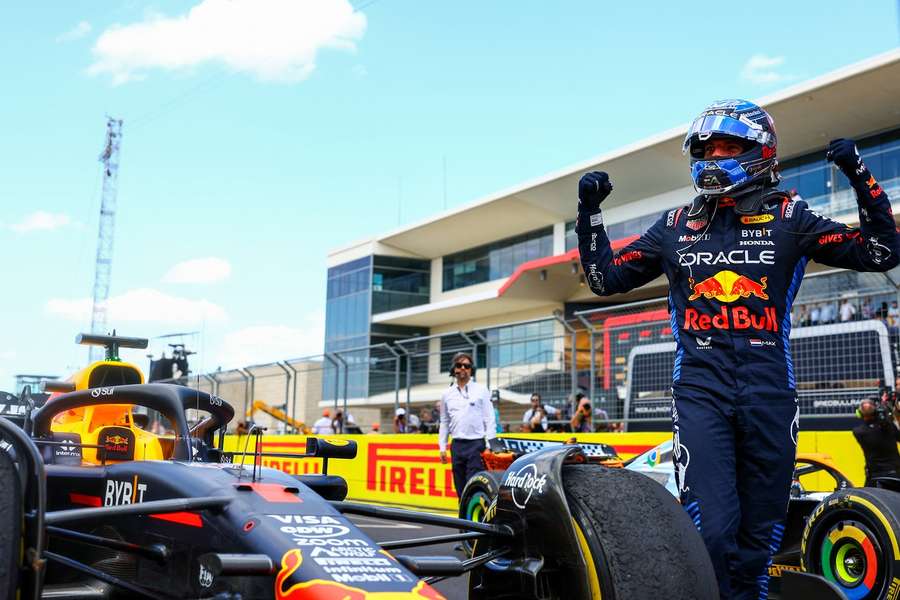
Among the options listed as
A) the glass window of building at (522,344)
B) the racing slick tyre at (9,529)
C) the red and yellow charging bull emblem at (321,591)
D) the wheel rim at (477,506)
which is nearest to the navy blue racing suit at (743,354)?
the red and yellow charging bull emblem at (321,591)

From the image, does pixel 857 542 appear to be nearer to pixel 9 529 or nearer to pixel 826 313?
pixel 9 529

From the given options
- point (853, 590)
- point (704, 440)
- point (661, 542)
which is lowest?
point (853, 590)

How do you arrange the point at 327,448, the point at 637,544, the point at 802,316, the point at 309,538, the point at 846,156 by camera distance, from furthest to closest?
the point at 802,316 < the point at 327,448 < the point at 846,156 < the point at 637,544 < the point at 309,538

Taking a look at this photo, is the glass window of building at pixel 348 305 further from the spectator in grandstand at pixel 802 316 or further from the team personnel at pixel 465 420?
the team personnel at pixel 465 420

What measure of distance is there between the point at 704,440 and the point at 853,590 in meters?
2.63

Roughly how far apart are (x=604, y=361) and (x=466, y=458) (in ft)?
11.5

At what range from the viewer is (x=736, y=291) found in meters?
3.23

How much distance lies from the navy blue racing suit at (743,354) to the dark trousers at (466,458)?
579cm

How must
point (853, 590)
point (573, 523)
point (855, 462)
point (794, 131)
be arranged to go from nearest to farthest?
point (573, 523)
point (853, 590)
point (855, 462)
point (794, 131)

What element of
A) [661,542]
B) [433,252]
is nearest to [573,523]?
[661,542]

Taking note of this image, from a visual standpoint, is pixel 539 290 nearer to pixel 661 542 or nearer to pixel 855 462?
pixel 855 462

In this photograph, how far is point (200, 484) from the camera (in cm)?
313

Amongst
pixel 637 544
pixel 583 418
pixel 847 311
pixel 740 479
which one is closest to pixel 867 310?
pixel 847 311

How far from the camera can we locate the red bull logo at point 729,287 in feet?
10.6
